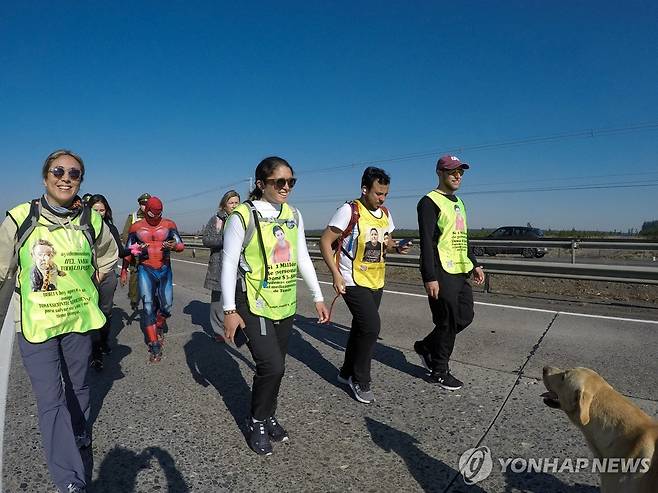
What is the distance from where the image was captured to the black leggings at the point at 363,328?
3912mm

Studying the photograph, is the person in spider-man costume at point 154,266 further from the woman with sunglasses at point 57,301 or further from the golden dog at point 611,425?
the golden dog at point 611,425

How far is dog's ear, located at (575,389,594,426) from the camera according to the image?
210 centimetres

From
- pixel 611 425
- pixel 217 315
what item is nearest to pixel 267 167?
pixel 611 425

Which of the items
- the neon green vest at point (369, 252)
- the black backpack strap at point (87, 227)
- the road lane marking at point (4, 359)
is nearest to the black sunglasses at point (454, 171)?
the neon green vest at point (369, 252)

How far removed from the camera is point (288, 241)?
3.19 metres

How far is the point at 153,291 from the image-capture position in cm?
550

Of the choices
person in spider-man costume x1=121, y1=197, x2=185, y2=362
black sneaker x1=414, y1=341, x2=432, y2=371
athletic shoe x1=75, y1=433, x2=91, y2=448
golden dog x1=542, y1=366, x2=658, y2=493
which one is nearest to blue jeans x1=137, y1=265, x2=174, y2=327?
person in spider-man costume x1=121, y1=197, x2=185, y2=362

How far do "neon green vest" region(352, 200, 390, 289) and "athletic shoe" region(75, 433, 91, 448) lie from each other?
2.37 m

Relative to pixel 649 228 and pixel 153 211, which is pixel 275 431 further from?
pixel 649 228

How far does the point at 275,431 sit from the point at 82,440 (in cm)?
134

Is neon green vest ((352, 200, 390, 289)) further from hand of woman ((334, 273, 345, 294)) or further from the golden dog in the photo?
the golden dog

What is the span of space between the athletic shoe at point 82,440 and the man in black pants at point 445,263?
117 inches

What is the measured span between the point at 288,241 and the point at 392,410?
67.6 inches

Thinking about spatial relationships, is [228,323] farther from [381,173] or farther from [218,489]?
[381,173]
